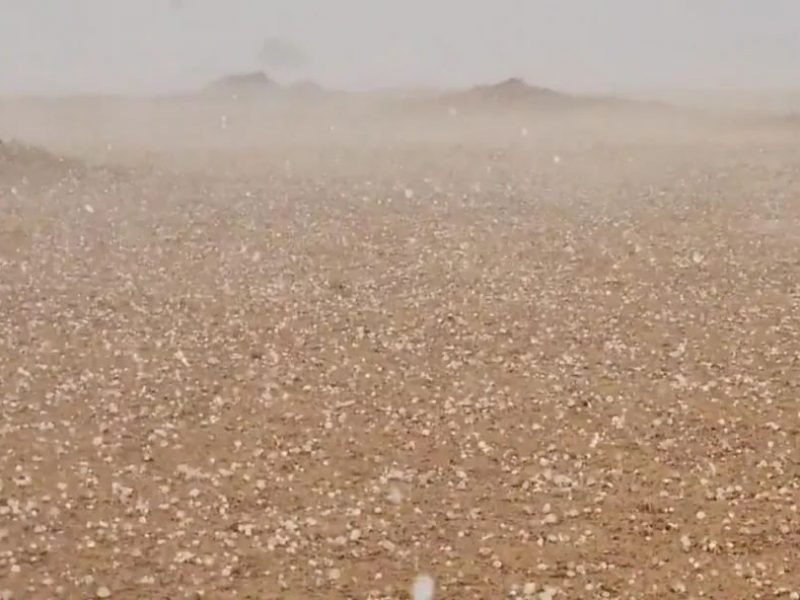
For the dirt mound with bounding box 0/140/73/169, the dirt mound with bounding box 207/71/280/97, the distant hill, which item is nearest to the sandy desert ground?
the dirt mound with bounding box 0/140/73/169

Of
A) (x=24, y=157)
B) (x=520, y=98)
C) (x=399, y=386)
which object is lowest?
(x=399, y=386)

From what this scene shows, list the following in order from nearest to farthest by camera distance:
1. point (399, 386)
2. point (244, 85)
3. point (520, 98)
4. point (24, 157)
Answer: point (399, 386) < point (24, 157) < point (520, 98) < point (244, 85)

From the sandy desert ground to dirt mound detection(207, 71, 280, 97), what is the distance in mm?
26694

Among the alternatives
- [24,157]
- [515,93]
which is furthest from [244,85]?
[24,157]

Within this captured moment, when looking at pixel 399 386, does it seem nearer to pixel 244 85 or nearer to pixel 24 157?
pixel 24 157

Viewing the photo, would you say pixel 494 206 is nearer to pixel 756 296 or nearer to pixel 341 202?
pixel 341 202

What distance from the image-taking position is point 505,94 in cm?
3956

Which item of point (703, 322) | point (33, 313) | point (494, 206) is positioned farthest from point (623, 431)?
point (494, 206)

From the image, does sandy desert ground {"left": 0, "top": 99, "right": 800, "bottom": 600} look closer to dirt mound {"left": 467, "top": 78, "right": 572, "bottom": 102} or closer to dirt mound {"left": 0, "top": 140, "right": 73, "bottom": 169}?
dirt mound {"left": 0, "top": 140, "right": 73, "bottom": 169}

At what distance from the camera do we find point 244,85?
49.1m

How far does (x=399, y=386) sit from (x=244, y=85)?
40295 mm

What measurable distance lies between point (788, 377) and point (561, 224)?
7059 millimetres

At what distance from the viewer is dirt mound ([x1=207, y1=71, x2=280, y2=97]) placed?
4775 cm

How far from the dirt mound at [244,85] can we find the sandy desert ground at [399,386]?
26694 millimetres
